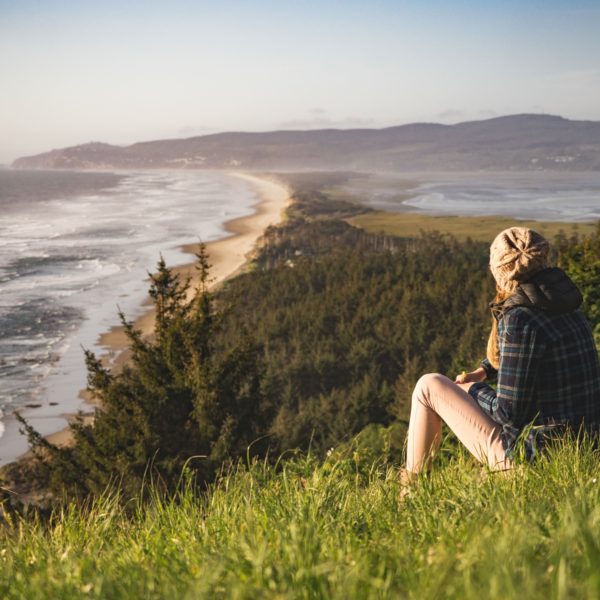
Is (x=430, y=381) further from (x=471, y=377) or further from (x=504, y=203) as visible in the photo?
(x=504, y=203)

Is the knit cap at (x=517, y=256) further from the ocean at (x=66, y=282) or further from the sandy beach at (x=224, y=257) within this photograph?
the ocean at (x=66, y=282)

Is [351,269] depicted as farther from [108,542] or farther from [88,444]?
[108,542]

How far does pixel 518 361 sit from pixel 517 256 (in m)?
0.56

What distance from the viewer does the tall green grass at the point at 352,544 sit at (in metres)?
1.65

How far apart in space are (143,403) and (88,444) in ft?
4.57

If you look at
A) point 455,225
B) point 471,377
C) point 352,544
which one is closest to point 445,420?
point 471,377

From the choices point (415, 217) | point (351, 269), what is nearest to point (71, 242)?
point (351, 269)

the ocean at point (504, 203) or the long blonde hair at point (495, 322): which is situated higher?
the ocean at point (504, 203)

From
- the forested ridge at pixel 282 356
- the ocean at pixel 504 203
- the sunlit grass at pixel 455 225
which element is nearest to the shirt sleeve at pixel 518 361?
the forested ridge at pixel 282 356

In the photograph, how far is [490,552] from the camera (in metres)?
1.67

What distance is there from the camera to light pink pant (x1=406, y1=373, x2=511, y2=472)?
12.6ft

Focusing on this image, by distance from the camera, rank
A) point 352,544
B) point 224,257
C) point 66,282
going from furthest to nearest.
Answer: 1. point 224,257
2. point 66,282
3. point 352,544

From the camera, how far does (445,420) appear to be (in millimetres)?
4059

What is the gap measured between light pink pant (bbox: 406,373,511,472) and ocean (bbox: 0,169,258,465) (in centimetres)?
1959
